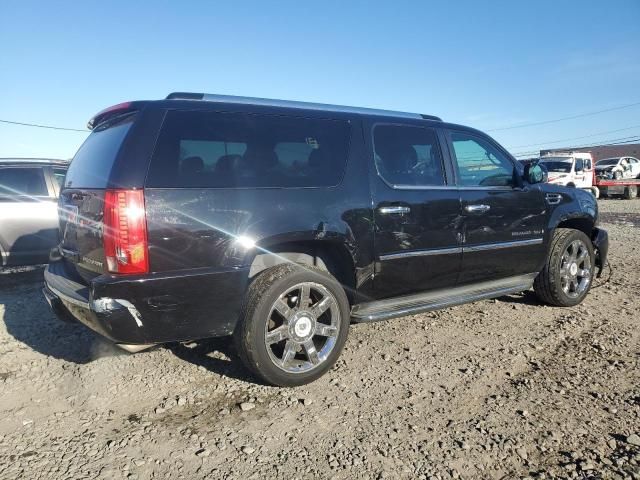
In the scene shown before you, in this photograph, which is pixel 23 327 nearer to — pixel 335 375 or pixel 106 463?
pixel 106 463

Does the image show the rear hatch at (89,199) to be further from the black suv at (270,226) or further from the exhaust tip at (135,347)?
the exhaust tip at (135,347)

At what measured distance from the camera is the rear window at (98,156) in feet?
9.32

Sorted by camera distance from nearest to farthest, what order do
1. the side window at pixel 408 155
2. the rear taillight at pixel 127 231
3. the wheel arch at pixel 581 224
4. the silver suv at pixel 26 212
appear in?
1. the rear taillight at pixel 127 231
2. the side window at pixel 408 155
3. the wheel arch at pixel 581 224
4. the silver suv at pixel 26 212

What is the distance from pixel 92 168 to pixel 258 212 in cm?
116

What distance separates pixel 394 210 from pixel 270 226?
3.41 feet

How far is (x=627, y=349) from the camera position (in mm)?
3609

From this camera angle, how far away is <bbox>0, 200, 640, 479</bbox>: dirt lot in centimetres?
227

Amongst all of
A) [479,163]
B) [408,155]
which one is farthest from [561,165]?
[408,155]

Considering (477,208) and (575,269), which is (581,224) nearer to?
(575,269)

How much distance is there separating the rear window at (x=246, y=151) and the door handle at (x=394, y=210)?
428 millimetres

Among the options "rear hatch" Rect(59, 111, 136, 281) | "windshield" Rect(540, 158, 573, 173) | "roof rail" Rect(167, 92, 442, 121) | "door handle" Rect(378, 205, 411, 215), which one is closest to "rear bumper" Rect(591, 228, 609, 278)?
"roof rail" Rect(167, 92, 442, 121)

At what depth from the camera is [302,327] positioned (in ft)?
10.3

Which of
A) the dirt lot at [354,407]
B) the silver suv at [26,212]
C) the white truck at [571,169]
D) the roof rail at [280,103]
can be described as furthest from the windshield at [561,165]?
the silver suv at [26,212]

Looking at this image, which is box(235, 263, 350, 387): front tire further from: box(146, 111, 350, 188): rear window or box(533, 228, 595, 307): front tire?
box(533, 228, 595, 307): front tire
